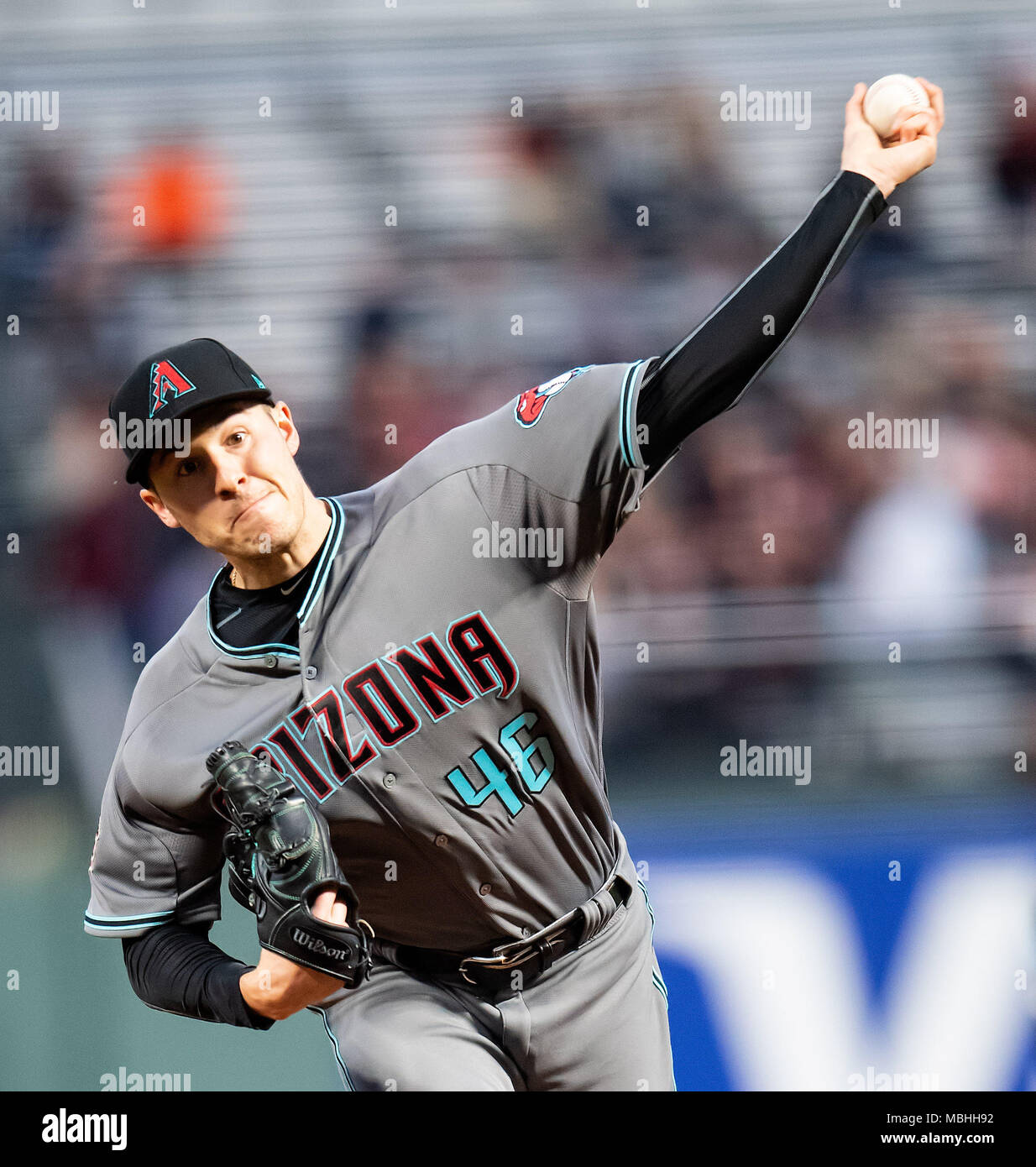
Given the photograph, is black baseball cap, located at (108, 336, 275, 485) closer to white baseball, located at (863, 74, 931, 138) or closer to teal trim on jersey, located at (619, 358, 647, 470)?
teal trim on jersey, located at (619, 358, 647, 470)

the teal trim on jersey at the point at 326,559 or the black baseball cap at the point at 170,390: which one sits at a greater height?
the black baseball cap at the point at 170,390

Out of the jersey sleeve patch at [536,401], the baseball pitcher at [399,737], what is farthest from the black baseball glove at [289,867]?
the jersey sleeve patch at [536,401]

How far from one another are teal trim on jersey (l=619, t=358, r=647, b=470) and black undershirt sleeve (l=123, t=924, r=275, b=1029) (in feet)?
2.56

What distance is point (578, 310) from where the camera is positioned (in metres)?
2.36

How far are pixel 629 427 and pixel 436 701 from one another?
413mm

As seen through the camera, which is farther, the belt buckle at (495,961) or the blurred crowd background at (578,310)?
the blurred crowd background at (578,310)

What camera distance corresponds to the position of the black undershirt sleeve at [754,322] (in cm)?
126

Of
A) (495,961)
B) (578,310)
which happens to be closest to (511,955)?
(495,961)

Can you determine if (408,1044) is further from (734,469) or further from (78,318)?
(78,318)

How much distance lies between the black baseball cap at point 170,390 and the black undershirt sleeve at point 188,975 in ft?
1.96

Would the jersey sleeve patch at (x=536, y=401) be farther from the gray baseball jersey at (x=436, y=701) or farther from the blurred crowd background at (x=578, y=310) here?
the blurred crowd background at (x=578, y=310)

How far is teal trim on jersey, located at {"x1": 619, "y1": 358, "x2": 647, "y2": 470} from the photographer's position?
4.36 feet

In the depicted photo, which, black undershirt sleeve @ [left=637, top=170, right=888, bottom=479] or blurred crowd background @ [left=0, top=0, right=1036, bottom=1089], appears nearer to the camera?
black undershirt sleeve @ [left=637, top=170, right=888, bottom=479]

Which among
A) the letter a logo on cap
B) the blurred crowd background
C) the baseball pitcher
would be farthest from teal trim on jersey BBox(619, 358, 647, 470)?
the blurred crowd background
